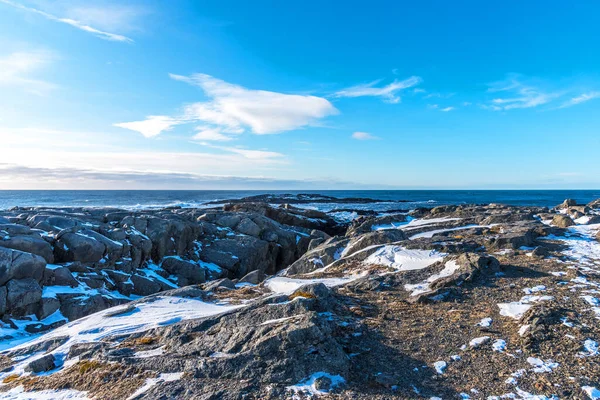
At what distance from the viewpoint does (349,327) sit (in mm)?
7395

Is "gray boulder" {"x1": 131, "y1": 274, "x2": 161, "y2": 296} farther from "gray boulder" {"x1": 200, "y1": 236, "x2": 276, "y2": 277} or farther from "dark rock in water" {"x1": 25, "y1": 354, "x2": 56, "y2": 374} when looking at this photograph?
"dark rock in water" {"x1": 25, "y1": 354, "x2": 56, "y2": 374}

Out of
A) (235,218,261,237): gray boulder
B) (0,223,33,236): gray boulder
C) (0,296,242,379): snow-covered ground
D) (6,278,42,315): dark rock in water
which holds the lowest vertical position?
(6,278,42,315): dark rock in water

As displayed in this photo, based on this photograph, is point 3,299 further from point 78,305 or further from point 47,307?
point 78,305

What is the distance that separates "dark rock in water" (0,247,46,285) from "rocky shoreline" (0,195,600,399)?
0.16ft

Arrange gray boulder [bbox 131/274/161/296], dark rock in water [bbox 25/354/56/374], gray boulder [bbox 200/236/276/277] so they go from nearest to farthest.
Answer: dark rock in water [bbox 25/354/56/374] → gray boulder [bbox 131/274/161/296] → gray boulder [bbox 200/236/276/277]

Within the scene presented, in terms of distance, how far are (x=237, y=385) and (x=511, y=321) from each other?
5.92 metres

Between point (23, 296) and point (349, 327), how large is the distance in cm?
1504

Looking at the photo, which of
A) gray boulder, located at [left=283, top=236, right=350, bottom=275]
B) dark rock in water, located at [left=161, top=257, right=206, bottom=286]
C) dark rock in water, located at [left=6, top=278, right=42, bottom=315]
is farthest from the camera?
dark rock in water, located at [left=161, top=257, right=206, bottom=286]

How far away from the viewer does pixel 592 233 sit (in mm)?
15500

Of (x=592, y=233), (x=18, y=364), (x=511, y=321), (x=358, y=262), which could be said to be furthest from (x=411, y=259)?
(x=18, y=364)

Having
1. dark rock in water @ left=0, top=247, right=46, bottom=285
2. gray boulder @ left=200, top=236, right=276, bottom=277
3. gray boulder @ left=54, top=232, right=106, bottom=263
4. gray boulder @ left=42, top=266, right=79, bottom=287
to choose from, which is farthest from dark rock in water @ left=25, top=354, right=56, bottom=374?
gray boulder @ left=200, top=236, right=276, bottom=277

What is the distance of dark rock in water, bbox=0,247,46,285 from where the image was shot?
14.8 metres

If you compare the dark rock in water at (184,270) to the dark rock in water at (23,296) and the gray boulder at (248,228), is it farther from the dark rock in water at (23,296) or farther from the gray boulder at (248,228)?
the dark rock in water at (23,296)

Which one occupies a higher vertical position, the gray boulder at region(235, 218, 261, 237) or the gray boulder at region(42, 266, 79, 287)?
the gray boulder at region(235, 218, 261, 237)
